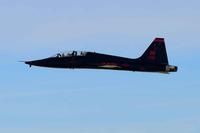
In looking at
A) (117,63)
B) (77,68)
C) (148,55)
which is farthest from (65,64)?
(148,55)

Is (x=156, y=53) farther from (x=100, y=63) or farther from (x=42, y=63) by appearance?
(x=42, y=63)

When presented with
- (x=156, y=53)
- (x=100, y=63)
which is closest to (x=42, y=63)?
(x=100, y=63)

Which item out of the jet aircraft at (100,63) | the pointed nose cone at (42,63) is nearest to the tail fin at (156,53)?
the jet aircraft at (100,63)

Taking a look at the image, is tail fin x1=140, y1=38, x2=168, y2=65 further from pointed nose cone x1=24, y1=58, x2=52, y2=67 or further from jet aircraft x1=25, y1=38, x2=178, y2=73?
pointed nose cone x1=24, y1=58, x2=52, y2=67

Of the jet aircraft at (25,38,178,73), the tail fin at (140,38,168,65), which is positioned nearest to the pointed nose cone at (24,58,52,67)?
the jet aircraft at (25,38,178,73)

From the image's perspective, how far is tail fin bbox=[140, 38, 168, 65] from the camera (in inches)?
4847

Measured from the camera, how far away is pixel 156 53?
126 meters

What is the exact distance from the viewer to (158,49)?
126438 millimetres

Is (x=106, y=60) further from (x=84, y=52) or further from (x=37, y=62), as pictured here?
(x=37, y=62)

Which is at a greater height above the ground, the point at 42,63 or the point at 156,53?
the point at 156,53

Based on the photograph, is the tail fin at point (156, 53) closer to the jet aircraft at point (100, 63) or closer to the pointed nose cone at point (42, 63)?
the jet aircraft at point (100, 63)

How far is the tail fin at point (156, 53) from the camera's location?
4847 inches

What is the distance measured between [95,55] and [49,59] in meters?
11.3

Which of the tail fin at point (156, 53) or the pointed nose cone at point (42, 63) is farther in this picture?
the tail fin at point (156, 53)
